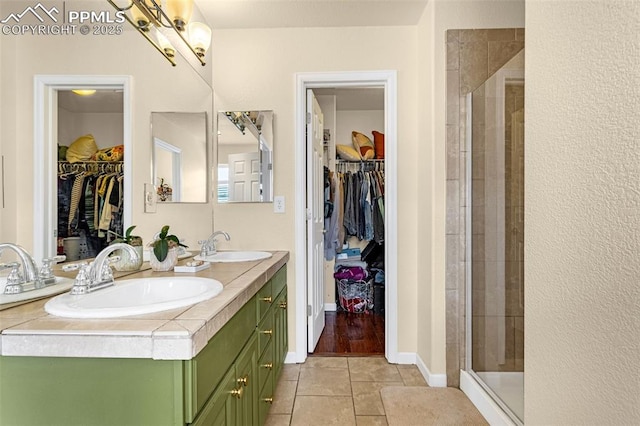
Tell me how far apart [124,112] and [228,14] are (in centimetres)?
134

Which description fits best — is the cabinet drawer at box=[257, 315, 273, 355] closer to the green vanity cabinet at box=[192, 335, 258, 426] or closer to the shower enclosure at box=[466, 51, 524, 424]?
the green vanity cabinet at box=[192, 335, 258, 426]

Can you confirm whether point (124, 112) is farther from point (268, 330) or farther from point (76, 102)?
point (268, 330)

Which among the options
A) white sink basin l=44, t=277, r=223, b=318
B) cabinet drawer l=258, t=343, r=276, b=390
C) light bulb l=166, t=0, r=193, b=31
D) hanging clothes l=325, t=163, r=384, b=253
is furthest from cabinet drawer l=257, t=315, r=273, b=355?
hanging clothes l=325, t=163, r=384, b=253

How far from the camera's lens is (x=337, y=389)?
6.97 ft

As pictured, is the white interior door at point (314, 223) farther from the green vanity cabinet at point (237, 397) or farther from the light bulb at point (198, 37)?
the green vanity cabinet at point (237, 397)

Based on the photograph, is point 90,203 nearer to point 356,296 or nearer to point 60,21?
point 60,21

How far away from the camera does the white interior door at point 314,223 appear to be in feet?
8.54

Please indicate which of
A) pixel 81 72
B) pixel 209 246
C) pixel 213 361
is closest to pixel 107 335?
pixel 213 361

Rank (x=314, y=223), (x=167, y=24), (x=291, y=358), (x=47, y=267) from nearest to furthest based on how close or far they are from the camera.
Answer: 1. (x=47, y=267)
2. (x=167, y=24)
3. (x=291, y=358)
4. (x=314, y=223)

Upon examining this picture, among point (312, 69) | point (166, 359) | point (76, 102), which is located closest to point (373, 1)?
point (312, 69)

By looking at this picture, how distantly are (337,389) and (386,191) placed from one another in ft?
4.32

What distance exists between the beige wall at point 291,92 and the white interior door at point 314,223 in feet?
0.47

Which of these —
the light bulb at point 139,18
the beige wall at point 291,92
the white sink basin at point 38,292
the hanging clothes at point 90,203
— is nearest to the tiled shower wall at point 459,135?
the beige wall at point 291,92

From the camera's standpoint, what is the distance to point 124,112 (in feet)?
4.44
